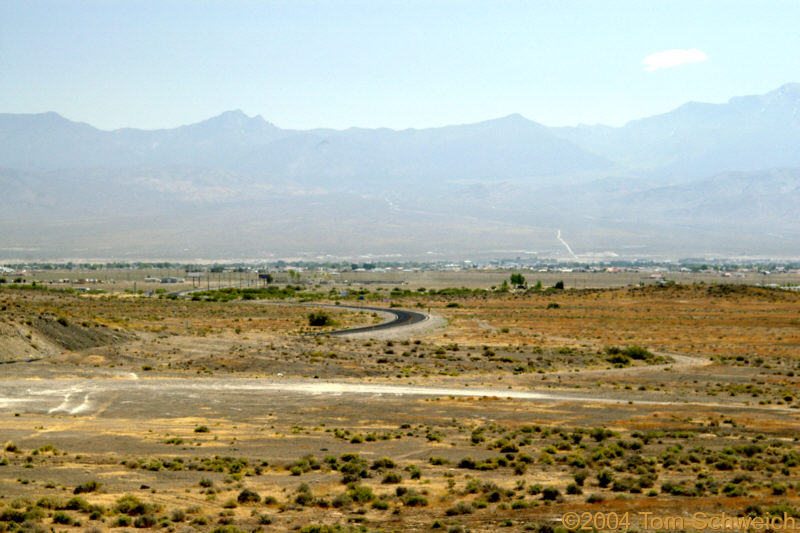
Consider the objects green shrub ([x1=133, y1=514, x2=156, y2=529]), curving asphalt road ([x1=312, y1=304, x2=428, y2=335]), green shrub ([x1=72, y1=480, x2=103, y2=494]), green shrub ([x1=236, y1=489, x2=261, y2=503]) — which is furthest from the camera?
curving asphalt road ([x1=312, y1=304, x2=428, y2=335])

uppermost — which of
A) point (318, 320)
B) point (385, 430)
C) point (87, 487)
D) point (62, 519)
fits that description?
point (62, 519)

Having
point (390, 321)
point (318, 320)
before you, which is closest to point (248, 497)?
point (318, 320)

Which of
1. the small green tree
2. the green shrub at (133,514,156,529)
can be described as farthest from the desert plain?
the small green tree

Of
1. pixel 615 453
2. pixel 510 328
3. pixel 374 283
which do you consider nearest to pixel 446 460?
pixel 615 453

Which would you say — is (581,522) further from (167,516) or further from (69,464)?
(69,464)

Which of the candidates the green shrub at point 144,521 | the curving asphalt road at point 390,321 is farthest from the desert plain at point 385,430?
the curving asphalt road at point 390,321

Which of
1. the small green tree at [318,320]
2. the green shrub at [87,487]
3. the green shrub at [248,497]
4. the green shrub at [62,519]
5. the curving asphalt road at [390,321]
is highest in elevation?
the green shrub at [62,519]

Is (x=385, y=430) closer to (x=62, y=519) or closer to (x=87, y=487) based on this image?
(x=87, y=487)

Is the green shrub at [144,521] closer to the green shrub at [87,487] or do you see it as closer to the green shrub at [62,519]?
the green shrub at [62,519]

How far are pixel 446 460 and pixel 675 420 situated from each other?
42.1ft

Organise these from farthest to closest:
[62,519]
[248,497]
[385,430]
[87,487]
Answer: [385,430]
[87,487]
[248,497]
[62,519]

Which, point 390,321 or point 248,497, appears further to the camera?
point 390,321

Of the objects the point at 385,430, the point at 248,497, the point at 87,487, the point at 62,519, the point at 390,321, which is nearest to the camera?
the point at 62,519

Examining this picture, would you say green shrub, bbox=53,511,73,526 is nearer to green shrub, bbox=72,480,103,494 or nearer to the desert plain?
the desert plain
